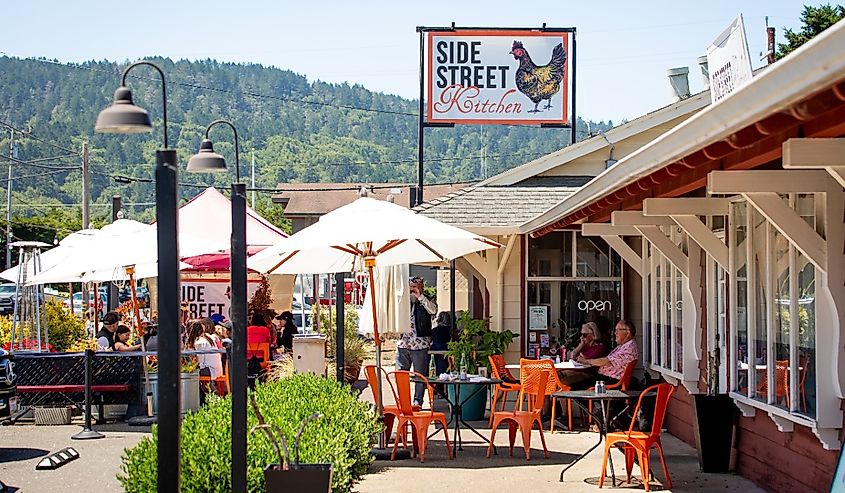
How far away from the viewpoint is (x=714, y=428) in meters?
10.3

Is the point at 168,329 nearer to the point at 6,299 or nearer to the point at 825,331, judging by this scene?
the point at 825,331

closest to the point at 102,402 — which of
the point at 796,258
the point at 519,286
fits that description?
the point at 519,286

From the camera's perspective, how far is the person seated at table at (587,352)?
13.6 m

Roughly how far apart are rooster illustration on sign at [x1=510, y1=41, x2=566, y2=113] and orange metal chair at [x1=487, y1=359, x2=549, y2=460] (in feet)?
24.6

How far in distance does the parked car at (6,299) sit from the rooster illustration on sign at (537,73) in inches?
1076

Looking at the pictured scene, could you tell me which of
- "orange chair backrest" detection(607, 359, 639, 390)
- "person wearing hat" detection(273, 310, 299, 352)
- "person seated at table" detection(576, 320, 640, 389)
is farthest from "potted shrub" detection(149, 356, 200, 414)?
"orange chair backrest" detection(607, 359, 639, 390)

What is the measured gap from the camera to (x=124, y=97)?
7.91m

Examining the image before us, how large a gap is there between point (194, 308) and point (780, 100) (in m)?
19.1

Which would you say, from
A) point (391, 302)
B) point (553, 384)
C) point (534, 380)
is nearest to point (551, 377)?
point (553, 384)

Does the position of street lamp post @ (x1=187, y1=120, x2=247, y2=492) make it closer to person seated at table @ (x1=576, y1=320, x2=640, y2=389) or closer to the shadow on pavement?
the shadow on pavement

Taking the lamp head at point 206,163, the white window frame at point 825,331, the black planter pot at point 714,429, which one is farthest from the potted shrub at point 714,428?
the lamp head at point 206,163

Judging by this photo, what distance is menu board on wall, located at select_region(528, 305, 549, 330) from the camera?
50.4ft

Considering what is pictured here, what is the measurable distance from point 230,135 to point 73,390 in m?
97.5

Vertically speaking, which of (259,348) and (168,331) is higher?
(168,331)
